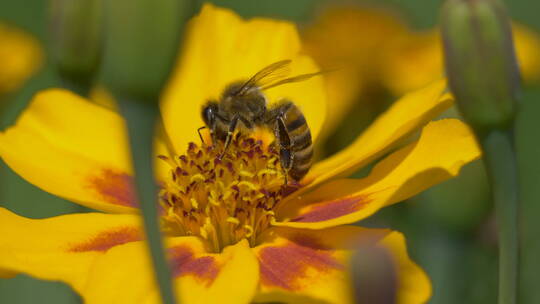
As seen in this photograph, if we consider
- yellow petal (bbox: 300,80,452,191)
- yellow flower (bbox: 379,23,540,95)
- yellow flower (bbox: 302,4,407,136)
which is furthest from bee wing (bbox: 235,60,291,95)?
yellow flower (bbox: 379,23,540,95)

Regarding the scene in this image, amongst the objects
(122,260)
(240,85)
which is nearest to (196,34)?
(240,85)

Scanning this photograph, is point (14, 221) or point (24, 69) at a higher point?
point (14, 221)

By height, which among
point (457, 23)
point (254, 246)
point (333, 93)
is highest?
point (457, 23)

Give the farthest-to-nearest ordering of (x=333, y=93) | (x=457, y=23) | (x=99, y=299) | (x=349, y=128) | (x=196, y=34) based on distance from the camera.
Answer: (x=333, y=93) → (x=349, y=128) → (x=196, y=34) → (x=99, y=299) → (x=457, y=23)

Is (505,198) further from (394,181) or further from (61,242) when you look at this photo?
(61,242)

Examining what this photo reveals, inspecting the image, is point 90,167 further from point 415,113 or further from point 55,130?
point 415,113

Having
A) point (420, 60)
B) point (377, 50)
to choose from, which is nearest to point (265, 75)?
point (420, 60)

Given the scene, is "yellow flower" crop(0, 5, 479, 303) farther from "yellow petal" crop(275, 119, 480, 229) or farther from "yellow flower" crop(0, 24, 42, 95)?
"yellow flower" crop(0, 24, 42, 95)
